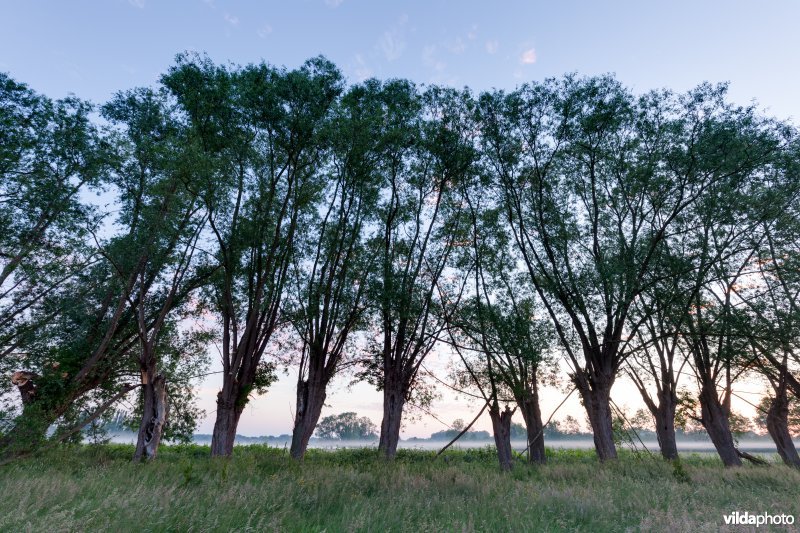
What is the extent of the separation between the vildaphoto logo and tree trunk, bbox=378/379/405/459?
13159mm

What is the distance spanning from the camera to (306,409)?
17344 mm

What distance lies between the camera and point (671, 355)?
19.8 metres

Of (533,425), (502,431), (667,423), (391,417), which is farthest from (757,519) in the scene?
(667,423)

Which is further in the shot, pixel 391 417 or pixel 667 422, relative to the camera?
pixel 667 422

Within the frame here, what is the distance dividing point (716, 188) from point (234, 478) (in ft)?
72.7

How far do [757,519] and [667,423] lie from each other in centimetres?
1566

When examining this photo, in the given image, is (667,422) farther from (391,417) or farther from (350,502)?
(350,502)

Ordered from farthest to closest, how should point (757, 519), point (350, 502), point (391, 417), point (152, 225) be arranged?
point (391, 417) → point (152, 225) → point (350, 502) → point (757, 519)

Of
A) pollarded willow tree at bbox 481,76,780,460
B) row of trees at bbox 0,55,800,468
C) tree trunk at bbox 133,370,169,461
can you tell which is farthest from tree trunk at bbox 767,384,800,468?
tree trunk at bbox 133,370,169,461

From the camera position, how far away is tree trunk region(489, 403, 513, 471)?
18516mm

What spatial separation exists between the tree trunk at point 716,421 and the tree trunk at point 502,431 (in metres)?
10.9

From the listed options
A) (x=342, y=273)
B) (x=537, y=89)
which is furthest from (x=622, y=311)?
(x=342, y=273)

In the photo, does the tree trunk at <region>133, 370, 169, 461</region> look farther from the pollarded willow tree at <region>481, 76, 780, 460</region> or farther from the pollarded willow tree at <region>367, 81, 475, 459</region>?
the pollarded willow tree at <region>481, 76, 780, 460</region>

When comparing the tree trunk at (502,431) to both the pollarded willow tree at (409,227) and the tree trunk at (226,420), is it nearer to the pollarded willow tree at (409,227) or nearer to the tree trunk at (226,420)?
the pollarded willow tree at (409,227)
